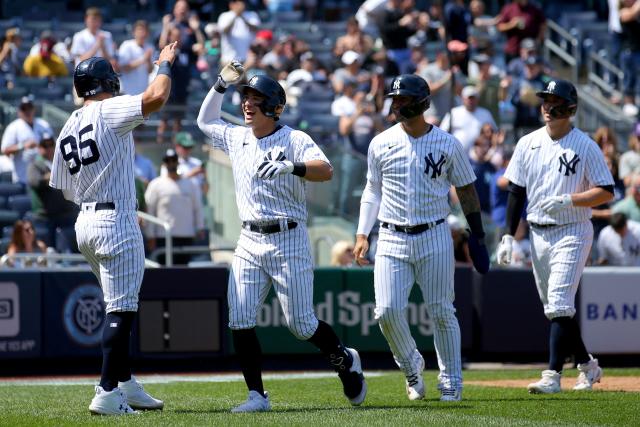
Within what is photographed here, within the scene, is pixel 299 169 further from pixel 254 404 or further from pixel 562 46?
pixel 562 46

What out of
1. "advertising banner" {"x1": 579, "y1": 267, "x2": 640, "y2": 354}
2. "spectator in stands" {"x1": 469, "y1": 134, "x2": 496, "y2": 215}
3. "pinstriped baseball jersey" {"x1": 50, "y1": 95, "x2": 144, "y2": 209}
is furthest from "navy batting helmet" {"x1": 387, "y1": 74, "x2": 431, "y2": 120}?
"spectator in stands" {"x1": 469, "y1": 134, "x2": 496, "y2": 215}

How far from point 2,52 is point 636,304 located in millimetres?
9482

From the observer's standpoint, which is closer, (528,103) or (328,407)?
(328,407)

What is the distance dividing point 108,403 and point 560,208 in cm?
348

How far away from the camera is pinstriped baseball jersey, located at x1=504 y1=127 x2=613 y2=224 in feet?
30.0

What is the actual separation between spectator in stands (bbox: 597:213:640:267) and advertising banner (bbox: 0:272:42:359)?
20.2ft

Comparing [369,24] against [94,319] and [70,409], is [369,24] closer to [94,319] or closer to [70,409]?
[94,319]

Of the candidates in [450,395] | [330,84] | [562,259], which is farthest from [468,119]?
[450,395]

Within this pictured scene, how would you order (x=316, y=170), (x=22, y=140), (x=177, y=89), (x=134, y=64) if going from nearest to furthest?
(x=316, y=170) < (x=22, y=140) < (x=134, y=64) < (x=177, y=89)

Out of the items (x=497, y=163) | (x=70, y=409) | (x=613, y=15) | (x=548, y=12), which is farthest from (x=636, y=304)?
(x=548, y=12)

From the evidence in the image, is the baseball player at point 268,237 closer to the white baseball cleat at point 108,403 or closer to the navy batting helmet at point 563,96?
the white baseball cleat at point 108,403

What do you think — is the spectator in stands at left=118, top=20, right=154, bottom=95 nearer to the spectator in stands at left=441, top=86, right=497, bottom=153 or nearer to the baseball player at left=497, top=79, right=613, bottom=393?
the spectator in stands at left=441, top=86, right=497, bottom=153

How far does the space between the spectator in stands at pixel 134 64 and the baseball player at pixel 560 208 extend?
27.6 ft

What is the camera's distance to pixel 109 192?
7.72m
